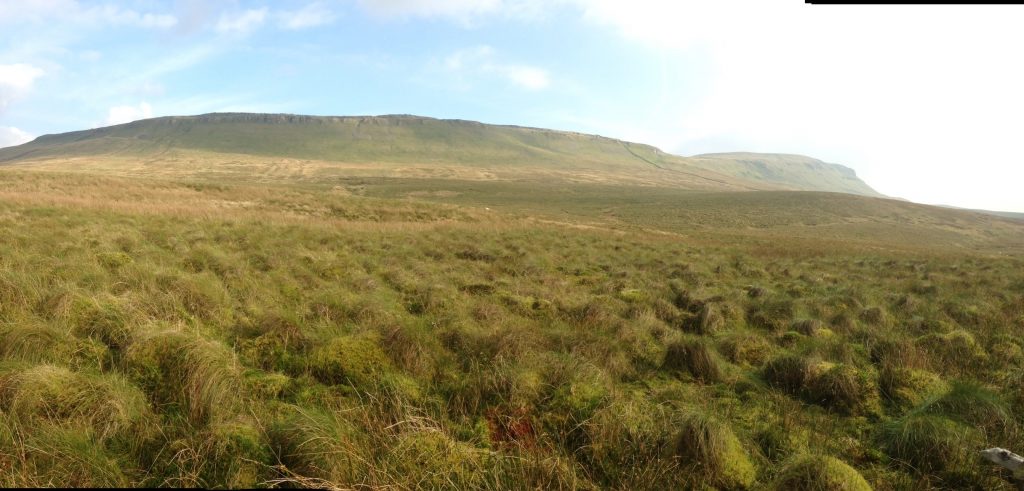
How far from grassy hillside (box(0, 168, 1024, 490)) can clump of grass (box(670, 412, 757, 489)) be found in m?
0.02

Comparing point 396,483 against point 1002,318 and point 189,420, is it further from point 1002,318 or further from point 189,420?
point 1002,318

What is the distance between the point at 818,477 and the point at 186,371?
16.9 ft

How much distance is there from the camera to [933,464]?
3.52 m

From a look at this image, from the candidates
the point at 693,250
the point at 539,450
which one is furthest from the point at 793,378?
the point at 693,250

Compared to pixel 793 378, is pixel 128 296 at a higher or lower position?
higher

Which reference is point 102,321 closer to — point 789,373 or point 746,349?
point 789,373

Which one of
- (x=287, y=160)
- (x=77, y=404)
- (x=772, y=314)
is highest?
(x=287, y=160)

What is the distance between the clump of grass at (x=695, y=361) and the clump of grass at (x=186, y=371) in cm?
496

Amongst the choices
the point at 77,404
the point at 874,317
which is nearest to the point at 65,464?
the point at 77,404

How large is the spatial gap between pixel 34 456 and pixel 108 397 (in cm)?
65

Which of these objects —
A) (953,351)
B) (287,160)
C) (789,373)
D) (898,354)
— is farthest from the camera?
(287,160)

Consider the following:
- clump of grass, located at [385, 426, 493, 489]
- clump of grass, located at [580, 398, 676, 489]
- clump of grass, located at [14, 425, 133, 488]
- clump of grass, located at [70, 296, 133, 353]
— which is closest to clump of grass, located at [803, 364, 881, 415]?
clump of grass, located at [580, 398, 676, 489]

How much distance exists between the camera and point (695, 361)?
5676mm

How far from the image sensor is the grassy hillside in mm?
3066
